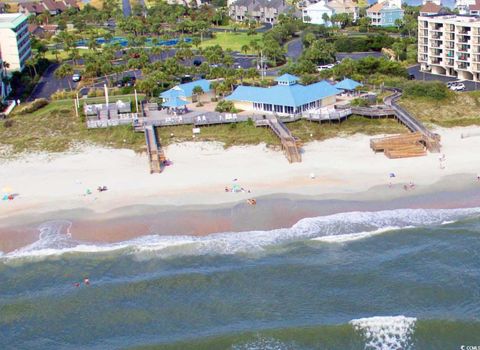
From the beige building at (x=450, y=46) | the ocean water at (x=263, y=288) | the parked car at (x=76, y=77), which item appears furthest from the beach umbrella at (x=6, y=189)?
the beige building at (x=450, y=46)

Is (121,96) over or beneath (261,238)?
over

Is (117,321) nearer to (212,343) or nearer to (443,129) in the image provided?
(212,343)

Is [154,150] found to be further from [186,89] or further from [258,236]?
[258,236]

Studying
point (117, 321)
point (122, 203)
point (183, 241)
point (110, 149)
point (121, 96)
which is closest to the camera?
point (117, 321)

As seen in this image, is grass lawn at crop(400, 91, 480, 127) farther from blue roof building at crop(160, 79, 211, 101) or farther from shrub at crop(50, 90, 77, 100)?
shrub at crop(50, 90, 77, 100)

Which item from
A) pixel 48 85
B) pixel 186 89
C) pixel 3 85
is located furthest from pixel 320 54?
pixel 3 85

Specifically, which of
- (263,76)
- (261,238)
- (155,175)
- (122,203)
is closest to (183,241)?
(261,238)
